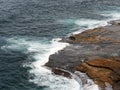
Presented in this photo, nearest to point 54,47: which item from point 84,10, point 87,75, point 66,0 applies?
point 87,75

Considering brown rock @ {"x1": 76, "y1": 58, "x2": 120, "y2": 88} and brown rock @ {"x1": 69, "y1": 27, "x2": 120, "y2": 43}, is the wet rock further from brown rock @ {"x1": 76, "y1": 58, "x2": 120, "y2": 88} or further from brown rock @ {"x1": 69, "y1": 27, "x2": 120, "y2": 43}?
brown rock @ {"x1": 69, "y1": 27, "x2": 120, "y2": 43}

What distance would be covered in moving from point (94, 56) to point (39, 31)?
26.2m

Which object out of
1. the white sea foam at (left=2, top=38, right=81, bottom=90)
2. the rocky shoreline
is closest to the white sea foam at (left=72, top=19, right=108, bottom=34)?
the rocky shoreline

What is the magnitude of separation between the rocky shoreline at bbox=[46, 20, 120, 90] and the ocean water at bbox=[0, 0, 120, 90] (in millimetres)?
2518

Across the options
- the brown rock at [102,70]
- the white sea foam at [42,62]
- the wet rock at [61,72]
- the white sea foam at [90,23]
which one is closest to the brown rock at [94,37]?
the white sea foam at [42,62]

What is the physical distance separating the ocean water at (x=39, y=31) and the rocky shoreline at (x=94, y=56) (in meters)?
2.52

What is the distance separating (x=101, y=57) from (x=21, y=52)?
1869 cm

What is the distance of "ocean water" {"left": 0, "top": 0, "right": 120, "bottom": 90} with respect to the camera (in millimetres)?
60312

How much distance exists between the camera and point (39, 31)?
87625 millimetres

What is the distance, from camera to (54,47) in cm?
7494

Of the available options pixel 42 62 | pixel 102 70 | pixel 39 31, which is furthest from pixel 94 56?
pixel 39 31

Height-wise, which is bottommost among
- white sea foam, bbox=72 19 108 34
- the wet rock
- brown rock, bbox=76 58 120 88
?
the wet rock

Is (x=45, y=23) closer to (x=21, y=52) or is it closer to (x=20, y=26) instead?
(x=20, y=26)

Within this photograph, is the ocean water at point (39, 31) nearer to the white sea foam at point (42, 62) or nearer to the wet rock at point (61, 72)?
the white sea foam at point (42, 62)
